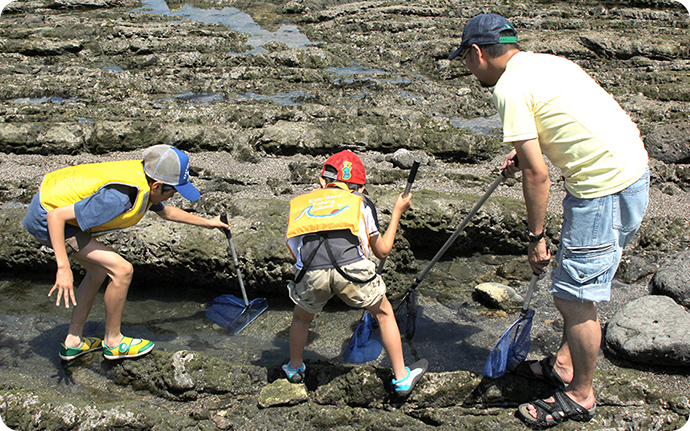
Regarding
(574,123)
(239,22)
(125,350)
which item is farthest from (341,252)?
(239,22)

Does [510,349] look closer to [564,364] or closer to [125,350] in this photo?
[564,364]

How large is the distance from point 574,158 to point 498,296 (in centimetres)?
183

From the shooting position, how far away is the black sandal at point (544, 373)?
9.26 ft

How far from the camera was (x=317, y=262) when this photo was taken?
2736 millimetres

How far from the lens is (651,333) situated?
127 inches

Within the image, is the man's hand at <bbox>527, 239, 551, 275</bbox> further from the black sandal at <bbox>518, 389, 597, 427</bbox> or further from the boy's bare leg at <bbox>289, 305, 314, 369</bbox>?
the boy's bare leg at <bbox>289, 305, 314, 369</bbox>

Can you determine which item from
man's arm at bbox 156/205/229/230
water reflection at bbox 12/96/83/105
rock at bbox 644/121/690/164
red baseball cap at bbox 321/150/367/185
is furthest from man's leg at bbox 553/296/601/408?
water reflection at bbox 12/96/83/105

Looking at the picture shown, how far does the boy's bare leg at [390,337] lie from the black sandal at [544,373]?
0.69m

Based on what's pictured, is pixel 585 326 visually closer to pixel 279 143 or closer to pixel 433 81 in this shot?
pixel 279 143

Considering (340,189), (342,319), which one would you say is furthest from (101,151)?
(340,189)

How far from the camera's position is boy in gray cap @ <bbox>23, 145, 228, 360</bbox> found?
9.45ft

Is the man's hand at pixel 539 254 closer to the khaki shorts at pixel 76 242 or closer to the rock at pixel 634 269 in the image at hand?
the rock at pixel 634 269

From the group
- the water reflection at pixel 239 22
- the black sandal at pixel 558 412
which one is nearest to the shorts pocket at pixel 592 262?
the black sandal at pixel 558 412

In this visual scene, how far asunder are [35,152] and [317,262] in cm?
646
